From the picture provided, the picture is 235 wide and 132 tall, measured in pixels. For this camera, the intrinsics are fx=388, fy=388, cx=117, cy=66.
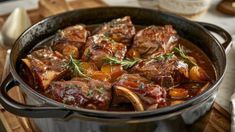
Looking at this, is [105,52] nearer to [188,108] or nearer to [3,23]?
[188,108]

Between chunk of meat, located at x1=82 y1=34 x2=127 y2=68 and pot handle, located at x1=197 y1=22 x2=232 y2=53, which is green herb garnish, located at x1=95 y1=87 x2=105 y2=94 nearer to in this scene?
chunk of meat, located at x1=82 y1=34 x2=127 y2=68

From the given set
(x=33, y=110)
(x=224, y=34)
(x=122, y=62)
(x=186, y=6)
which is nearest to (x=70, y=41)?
(x=122, y=62)

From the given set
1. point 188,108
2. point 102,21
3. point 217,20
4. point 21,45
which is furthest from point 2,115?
point 217,20

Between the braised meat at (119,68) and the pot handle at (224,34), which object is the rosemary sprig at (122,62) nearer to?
the braised meat at (119,68)

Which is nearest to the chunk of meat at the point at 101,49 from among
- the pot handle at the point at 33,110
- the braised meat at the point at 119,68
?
the braised meat at the point at 119,68

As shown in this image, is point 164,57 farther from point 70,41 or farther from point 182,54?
point 70,41
